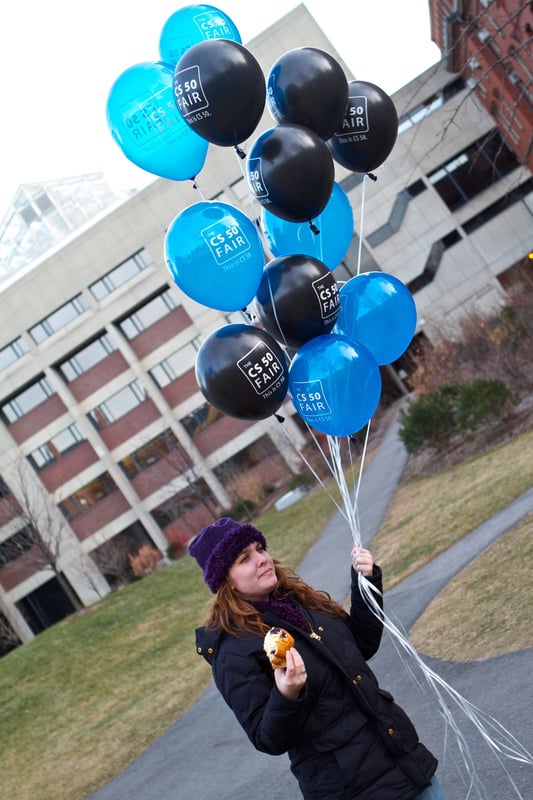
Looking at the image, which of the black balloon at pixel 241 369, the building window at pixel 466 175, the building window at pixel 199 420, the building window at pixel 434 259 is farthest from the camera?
the building window at pixel 199 420

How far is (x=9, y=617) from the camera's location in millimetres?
43000

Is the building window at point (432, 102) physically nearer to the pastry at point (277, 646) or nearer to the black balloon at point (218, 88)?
the black balloon at point (218, 88)

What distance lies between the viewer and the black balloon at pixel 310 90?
479cm

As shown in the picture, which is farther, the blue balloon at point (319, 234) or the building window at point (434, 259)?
the building window at point (434, 259)

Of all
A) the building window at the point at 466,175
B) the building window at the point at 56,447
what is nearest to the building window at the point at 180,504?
the building window at the point at 56,447

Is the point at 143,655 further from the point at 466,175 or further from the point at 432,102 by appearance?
the point at 432,102

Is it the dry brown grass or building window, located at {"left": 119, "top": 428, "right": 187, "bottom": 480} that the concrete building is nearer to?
building window, located at {"left": 119, "top": 428, "right": 187, "bottom": 480}

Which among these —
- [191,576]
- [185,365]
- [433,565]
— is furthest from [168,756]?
[185,365]

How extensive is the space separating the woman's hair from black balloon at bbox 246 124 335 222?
6.67 ft

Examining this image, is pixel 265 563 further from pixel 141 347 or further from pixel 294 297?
pixel 141 347

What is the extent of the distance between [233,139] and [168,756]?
6.87 m

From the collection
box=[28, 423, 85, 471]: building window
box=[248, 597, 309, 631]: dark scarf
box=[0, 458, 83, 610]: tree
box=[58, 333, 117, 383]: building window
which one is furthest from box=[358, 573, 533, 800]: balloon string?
box=[28, 423, 85, 471]: building window

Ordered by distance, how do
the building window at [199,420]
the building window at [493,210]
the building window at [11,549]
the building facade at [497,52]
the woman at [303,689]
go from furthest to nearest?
the building window at [199,420] < the building window at [493,210] < the building window at [11,549] < the building facade at [497,52] < the woman at [303,689]

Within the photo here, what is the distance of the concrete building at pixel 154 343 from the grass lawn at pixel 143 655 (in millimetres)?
18991
